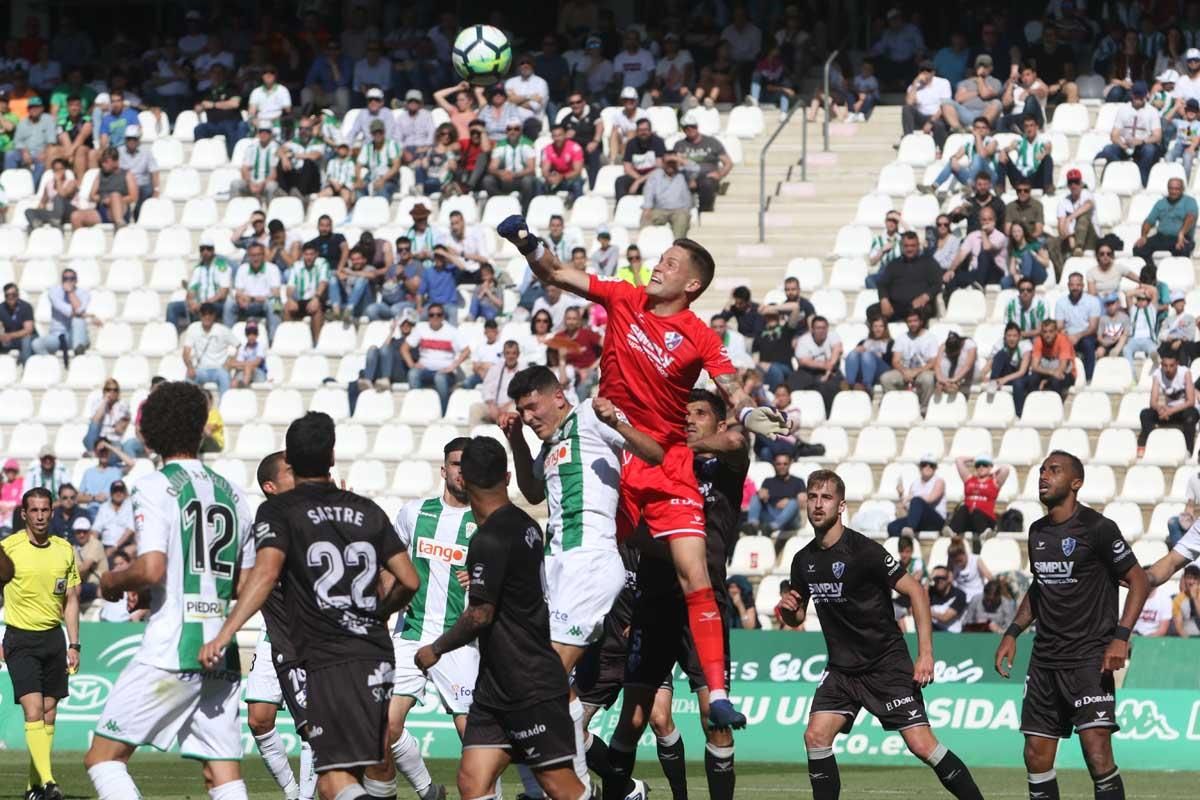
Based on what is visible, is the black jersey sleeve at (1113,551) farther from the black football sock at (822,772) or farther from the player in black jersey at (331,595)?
the player in black jersey at (331,595)

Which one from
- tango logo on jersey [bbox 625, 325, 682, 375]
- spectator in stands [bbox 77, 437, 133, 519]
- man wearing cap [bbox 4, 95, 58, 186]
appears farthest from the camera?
man wearing cap [bbox 4, 95, 58, 186]

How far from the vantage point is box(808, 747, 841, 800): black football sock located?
12.7m

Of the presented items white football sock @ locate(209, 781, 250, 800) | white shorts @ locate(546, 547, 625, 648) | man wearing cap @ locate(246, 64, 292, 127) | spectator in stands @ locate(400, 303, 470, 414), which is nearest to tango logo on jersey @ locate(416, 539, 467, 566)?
white shorts @ locate(546, 547, 625, 648)

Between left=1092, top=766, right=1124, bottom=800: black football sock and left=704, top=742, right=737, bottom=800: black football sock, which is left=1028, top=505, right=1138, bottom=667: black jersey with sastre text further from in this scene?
left=704, top=742, right=737, bottom=800: black football sock

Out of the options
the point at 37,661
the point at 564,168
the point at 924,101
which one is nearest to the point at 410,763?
the point at 37,661

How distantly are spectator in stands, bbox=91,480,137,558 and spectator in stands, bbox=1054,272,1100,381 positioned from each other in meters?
11.1

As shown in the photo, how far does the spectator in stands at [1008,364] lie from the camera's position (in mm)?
25359

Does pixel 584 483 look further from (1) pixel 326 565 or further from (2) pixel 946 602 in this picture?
(2) pixel 946 602

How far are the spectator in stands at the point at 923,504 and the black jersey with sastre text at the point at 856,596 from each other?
1065 centimetres

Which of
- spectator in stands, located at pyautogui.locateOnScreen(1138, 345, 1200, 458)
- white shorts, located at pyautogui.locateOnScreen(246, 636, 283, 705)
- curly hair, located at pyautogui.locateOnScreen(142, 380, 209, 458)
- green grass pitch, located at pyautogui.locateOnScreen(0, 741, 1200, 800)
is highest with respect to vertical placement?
curly hair, located at pyautogui.locateOnScreen(142, 380, 209, 458)

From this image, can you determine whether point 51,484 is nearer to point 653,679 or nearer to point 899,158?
point 899,158

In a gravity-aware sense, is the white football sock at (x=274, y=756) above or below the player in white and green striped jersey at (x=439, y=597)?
below

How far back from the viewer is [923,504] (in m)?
23.9

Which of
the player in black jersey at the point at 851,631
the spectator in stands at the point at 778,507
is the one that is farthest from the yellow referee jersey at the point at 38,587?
the spectator in stands at the point at 778,507
